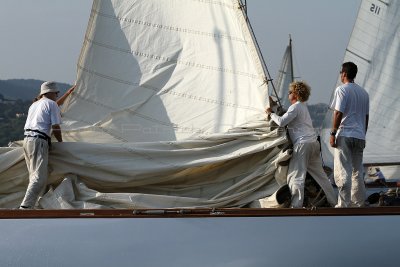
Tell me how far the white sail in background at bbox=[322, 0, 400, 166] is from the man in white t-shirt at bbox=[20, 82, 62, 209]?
11181 millimetres

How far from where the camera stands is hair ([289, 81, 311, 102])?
1066 cm

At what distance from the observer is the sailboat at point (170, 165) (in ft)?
32.8

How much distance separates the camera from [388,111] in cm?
2141

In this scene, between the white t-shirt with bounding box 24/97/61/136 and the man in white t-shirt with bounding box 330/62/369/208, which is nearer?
the man in white t-shirt with bounding box 330/62/369/208

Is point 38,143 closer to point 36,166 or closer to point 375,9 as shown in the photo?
point 36,166

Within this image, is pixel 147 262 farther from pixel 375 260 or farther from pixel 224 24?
pixel 224 24

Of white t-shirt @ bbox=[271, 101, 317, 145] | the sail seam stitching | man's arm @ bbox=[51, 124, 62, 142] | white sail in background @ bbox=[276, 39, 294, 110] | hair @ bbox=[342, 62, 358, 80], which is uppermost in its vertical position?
white sail in background @ bbox=[276, 39, 294, 110]

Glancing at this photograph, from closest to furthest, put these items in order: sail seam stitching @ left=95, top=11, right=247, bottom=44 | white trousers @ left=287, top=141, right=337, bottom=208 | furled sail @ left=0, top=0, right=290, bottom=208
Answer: white trousers @ left=287, top=141, right=337, bottom=208 < furled sail @ left=0, top=0, right=290, bottom=208 < sail seam stitching @ left=95, top=11, right=247, bottom=44

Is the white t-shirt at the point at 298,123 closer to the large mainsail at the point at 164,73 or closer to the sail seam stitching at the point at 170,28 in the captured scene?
the large mainsail at the point at 164,73

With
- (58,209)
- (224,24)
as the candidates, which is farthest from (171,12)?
(58,209)

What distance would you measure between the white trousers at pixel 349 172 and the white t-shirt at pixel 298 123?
0.98 ft

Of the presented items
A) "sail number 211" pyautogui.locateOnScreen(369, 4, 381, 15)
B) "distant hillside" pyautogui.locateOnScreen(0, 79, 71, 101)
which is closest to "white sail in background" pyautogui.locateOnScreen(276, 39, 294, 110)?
"distant hillside" pyautogui.locateOnScreen(0, 79, 71, 101)

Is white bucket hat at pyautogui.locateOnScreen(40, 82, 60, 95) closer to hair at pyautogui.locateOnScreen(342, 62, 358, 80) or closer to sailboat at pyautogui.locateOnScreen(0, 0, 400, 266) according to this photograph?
sailboat at pyautogui.locateOnScreen(0, 0, 400, 266)

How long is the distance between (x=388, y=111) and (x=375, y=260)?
11.7 metres
